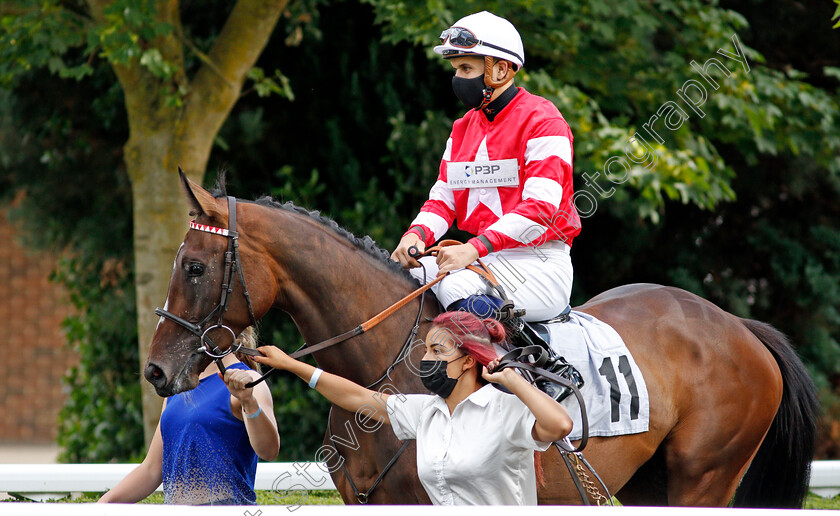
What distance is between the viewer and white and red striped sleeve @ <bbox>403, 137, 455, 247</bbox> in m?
3.30

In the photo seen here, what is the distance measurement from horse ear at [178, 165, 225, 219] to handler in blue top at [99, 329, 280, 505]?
1.48 feet

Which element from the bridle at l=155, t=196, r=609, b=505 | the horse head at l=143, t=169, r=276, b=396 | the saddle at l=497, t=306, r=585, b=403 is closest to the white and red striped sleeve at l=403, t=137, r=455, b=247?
the bridle at l=155, t=196, r=609, b=505

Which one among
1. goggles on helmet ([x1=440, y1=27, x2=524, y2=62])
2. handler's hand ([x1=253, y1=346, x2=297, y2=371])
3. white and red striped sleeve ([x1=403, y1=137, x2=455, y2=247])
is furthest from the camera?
white and red striped sleeve ([x1=403, y1=137, x2=455, y2=247])

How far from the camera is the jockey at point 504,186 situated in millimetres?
2945

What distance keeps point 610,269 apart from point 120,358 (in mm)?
4573

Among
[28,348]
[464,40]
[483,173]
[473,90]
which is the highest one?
→ [464,40]

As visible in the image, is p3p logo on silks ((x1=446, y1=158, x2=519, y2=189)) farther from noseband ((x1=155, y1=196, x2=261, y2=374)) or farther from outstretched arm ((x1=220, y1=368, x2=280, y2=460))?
outstretched arm ((x1=220, y1=368, x2=280, y2=460))

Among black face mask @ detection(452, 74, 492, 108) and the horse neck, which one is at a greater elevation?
black face mask @ detection(452, 74, 492, 108)

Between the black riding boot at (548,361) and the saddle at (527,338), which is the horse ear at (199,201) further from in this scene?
the black riding boot at (548,361)

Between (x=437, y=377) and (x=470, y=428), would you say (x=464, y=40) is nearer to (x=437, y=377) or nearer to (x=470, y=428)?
(x=437, y=377)

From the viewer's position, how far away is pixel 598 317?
3.55 metres

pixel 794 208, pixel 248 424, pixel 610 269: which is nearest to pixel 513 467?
pixel 248 424

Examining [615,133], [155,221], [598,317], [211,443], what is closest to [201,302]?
[211,443]

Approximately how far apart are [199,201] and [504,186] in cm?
109
